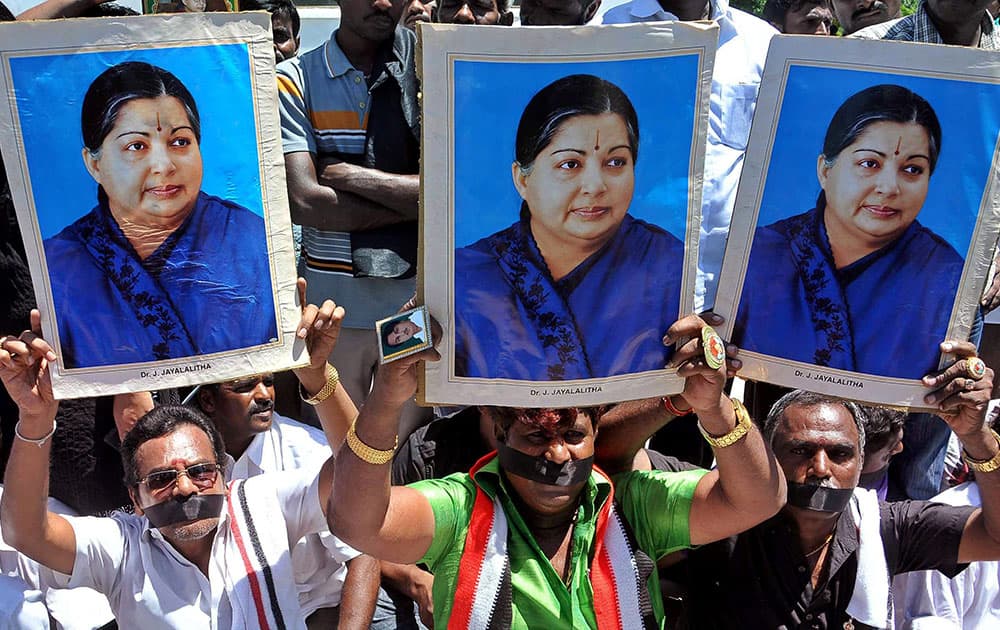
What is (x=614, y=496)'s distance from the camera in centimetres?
315

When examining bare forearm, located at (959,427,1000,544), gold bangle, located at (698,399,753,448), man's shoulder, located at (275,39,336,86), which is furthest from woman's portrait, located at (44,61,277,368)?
bare forearm, located at (959,427,1000,544)

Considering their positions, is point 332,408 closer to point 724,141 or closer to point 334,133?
point 334,133

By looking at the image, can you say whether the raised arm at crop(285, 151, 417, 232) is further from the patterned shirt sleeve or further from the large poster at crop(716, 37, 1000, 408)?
the large poster at crop(716, 37, 1000, 408)

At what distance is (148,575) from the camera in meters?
3.19

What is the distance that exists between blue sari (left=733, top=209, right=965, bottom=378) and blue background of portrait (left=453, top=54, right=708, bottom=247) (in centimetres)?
28

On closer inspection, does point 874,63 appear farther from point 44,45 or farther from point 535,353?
point 44,45

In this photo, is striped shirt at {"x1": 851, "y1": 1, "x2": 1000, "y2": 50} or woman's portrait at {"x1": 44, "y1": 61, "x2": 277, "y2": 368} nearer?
woman's portrait at {"x1": 44, "y1": 61, "x2": 277, "y2": 368}

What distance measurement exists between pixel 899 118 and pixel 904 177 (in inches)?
5.3

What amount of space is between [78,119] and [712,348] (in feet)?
4.78

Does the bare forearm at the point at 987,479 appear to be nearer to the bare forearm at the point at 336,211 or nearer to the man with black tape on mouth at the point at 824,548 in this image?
the man with black tape on mouth at the point at 824,548

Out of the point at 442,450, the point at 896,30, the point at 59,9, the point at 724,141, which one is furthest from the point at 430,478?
the point at 896,30

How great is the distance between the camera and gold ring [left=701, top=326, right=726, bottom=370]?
265 cm

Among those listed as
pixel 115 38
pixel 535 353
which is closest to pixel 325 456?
pixel 535 353

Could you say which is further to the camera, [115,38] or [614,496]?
[614,496]
